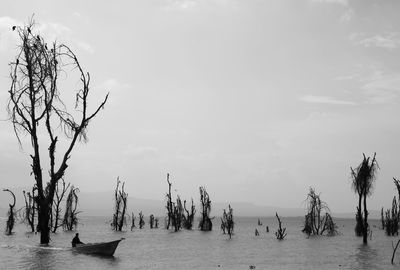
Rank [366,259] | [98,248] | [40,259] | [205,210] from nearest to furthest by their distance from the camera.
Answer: [40,259]
[98,248]
[366,259]
[205,210]

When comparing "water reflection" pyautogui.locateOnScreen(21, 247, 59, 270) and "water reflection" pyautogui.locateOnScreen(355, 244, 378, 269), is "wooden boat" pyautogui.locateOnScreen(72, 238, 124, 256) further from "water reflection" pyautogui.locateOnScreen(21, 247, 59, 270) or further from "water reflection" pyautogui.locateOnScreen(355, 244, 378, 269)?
"water reflection" pyautogui.locateOnScreen(355, 244, 378, 269)

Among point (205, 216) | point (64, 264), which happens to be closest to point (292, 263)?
point (64, 264)

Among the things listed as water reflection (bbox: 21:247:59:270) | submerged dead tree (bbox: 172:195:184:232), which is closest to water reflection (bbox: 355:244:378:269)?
water reflection (bbox: 21:247:59:270)

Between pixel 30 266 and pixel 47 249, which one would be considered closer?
pixel 30 266

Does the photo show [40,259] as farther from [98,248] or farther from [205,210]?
[205,210]

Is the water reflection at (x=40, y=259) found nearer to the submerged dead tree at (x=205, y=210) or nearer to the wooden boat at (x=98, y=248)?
the wooden boat at (x=98, y=248)

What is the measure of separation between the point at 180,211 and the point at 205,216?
157 inches

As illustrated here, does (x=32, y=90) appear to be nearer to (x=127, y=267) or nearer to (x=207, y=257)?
(x=127, y=267)

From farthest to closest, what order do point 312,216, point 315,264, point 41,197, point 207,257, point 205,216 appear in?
1. point 205,216
2. point 312,216
3. point 207,257
4. point 315,264
5. point 41,197

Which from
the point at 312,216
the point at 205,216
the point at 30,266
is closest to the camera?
the point at 30,266

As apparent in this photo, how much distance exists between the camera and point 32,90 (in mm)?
24750

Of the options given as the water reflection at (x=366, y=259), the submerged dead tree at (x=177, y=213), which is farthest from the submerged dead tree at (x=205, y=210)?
the water reflection at (x=366, y=259)

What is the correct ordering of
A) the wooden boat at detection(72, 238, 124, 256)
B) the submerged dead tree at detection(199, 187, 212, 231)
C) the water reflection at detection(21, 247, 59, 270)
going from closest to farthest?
the water reflection at detection(21, 247, 59, 270) < the wooden boat at detection(72, 238, 124, 256) < the submerged dead tree at detection(199, 187, 212, 231)

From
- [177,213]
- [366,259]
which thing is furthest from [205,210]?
[366,259]
